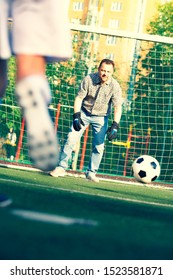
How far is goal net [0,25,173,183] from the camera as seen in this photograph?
15.0m

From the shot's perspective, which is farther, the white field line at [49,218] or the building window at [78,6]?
the building window at [78,6]

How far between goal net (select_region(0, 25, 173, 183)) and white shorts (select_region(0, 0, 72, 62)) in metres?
8.70

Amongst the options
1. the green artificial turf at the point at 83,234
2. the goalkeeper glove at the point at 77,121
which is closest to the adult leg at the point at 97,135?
the goalkeeper glove at the point at 77,121

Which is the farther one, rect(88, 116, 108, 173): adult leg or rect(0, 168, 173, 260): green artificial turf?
rect(88, 116, 108, 173): adult leg

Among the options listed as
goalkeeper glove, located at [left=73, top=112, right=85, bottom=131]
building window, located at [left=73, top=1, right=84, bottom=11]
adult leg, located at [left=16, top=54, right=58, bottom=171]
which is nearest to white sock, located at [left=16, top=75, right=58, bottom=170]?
adult leg, located at [left=16, top=54, right=58, bottom=171]

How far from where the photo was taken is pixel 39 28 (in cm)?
392

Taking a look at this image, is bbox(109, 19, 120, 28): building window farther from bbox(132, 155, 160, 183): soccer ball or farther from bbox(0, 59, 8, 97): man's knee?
bbox(0, 59, 8, 97): man's knee

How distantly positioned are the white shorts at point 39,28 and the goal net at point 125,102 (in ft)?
28.5

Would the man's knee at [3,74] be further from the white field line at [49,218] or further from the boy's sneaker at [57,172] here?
the boy's sneaker at [57,172]

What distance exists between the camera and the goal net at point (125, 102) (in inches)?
589

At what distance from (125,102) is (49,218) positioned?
12501 millimetres

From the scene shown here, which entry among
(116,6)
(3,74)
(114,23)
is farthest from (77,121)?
(116,6)

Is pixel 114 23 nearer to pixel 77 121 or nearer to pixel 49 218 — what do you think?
pixel 77 121
